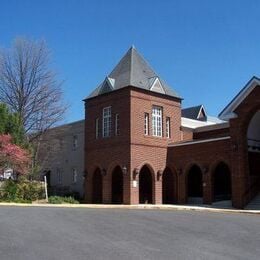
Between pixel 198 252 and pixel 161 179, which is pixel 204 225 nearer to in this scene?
pixel 198 252

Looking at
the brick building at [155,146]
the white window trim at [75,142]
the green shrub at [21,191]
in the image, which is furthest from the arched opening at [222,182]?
the white window trim at [75,142]

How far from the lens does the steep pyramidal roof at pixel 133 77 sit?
3581 cm

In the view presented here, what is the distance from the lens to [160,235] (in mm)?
13195

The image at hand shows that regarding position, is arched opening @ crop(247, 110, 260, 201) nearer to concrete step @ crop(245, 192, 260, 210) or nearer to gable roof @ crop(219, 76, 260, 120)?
concrete step @ crop(245, 192, 260, 210)

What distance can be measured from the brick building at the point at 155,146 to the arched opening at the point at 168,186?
0.25 ft

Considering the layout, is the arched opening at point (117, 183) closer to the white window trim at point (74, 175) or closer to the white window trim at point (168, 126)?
the white window trim at point (168, 126)

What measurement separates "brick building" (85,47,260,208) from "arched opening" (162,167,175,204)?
8 cm

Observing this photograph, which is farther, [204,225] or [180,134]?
[180,134]

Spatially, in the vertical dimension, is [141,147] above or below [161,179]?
above

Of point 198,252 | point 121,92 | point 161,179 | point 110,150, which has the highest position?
point 121,92

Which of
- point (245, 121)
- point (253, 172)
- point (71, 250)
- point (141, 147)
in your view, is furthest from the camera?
point (141, 147)

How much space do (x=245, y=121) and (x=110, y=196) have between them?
1185 centimetres

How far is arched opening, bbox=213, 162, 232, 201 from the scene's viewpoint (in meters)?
34.8

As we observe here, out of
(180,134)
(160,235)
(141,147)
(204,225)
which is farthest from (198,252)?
(180,134)
